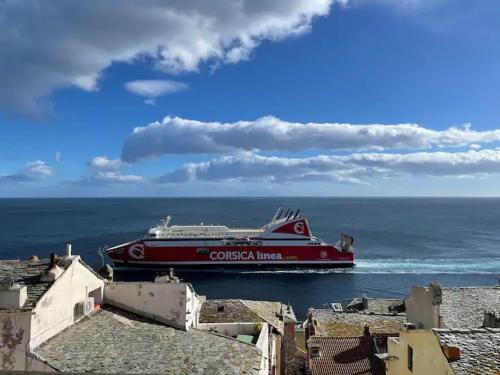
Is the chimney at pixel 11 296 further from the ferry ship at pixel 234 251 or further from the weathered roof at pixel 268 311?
the ferry ship at pixel 234 251

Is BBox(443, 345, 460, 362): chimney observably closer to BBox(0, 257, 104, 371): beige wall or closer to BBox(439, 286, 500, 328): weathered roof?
BBox(439, 286, 500, 328): weathered roof

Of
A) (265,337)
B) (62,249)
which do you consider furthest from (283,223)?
(265,337)

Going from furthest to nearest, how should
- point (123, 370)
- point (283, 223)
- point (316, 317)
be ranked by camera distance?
point (283, 223), point (316, 317), point (123, 370)

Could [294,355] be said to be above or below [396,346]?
below

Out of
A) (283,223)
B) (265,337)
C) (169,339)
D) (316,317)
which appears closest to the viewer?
(169,339)

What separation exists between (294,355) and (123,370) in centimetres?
1793

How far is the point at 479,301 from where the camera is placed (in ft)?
82.9

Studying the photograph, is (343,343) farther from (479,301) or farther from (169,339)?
(169,339)

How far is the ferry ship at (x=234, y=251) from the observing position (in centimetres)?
8000

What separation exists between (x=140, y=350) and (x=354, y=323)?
22591mm

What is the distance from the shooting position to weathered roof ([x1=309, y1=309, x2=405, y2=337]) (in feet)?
102

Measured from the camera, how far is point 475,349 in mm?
10992

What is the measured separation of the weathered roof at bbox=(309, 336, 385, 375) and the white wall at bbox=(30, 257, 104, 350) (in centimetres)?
1402

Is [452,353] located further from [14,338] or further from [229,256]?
[229,256]
